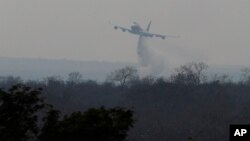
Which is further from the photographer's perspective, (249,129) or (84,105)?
(84,105)

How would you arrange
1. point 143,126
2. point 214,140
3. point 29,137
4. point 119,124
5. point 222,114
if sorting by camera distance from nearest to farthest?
point 119,124 < point 29,137 < point 214,140 < point 143,126 < point 222,114

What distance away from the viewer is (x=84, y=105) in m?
106

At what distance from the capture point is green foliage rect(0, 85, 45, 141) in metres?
19.4

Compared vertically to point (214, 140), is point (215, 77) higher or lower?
higher

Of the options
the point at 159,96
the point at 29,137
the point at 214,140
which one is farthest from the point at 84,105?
the point at 29,137

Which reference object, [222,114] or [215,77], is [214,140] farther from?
[215,77]

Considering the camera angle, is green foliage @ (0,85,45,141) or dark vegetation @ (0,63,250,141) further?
dark vegetation @ (0,63,250,141)

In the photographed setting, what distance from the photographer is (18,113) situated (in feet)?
63.8

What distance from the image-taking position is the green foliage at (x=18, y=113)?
19.4 metres

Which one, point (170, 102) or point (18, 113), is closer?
→ point (18, 113)

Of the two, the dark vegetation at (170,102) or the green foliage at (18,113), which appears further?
the dark vegetation at (170,102)

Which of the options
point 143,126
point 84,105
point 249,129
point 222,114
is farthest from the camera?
point 84,105

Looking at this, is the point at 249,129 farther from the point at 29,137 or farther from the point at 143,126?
the point at 143,126

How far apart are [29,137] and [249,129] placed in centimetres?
612
